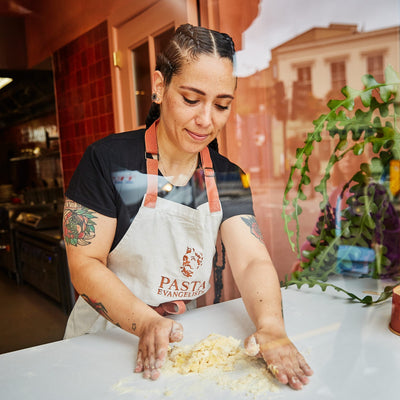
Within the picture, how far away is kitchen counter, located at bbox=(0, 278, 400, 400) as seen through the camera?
54 cm

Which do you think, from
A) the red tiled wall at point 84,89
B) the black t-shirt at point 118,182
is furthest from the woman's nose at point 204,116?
the red tiled wall at point 84,89

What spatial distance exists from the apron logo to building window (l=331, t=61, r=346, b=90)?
0.55 metres

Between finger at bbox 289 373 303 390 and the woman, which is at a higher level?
the woman

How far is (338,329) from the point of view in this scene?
0.75 metres

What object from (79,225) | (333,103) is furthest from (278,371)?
(333,103)

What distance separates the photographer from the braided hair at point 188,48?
0.67 m

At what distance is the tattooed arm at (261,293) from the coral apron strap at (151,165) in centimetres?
17

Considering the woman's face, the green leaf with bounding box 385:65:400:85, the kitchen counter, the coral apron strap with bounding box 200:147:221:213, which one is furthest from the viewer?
the green leaf with bounding box 385:65:400:85

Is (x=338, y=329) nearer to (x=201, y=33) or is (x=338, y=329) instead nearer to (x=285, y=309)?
(x=285, y=309)

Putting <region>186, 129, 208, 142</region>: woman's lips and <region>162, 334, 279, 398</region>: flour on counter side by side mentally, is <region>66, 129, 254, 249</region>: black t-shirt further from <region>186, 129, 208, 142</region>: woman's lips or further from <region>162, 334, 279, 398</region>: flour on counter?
<region>162, 334, 279, 398</region>: flour on counter

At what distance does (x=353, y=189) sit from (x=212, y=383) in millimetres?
675

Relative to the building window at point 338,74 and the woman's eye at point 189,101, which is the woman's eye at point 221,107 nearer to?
the woman's eye at point 189,101

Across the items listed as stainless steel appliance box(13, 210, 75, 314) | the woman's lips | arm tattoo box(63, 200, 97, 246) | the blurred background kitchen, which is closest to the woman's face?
the woman's lips

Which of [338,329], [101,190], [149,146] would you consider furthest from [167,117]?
[338,329]
